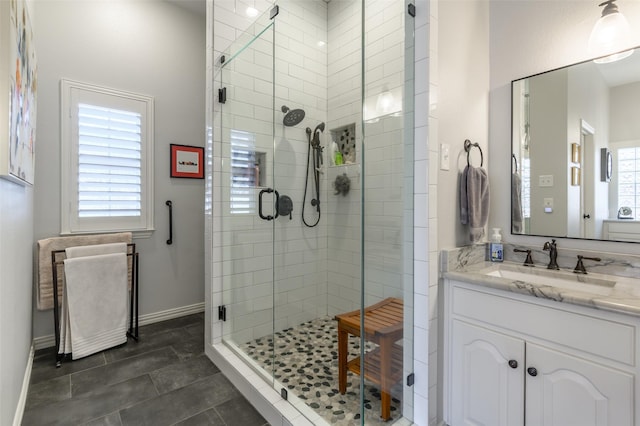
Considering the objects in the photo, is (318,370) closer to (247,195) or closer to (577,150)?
(247,195)

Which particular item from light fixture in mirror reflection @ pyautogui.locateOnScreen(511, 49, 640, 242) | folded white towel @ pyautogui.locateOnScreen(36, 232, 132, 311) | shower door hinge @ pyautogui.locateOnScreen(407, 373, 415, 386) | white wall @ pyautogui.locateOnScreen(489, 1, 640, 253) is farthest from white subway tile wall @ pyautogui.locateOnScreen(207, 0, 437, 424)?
folded white towel @ pyautogui.locateOnScreen(36, 232, 132, 311)

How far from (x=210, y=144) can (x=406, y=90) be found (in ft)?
4.98

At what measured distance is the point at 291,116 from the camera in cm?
251

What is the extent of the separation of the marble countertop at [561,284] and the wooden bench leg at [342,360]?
71cm

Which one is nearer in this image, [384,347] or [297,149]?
[384,347]

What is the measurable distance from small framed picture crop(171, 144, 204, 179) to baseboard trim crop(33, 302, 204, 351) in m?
1.42

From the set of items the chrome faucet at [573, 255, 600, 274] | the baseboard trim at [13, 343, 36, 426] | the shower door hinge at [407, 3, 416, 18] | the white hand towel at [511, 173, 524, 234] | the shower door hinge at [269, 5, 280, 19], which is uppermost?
the shower door hinge at [269, 5, 280, 19]

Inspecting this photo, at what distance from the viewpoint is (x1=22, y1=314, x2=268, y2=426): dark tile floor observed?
66.6 inches

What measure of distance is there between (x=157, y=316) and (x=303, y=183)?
206 centimetres

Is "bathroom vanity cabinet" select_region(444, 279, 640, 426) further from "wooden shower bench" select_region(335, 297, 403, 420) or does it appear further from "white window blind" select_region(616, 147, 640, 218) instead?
"white window blind" select_region(616, 147, 640, 218)

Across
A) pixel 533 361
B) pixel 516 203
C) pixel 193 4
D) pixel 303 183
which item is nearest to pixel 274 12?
pixel 303 183

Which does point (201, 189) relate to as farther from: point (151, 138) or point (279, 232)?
point (279, 232)

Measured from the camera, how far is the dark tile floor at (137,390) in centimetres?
169

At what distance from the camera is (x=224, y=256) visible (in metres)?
2.36
